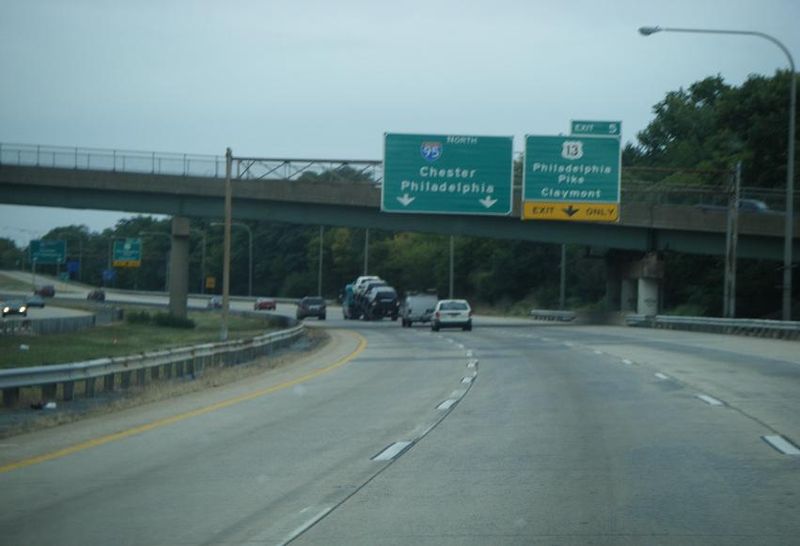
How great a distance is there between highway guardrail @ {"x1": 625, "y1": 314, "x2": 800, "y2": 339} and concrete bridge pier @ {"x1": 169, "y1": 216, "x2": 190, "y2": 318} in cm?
2453

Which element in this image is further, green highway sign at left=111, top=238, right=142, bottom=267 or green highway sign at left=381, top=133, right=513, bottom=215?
green highway sign at left=111, top=238, right=142, bottom=267

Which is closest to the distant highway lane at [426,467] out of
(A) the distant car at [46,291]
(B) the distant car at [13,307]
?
(B) the distant car at [13,307]

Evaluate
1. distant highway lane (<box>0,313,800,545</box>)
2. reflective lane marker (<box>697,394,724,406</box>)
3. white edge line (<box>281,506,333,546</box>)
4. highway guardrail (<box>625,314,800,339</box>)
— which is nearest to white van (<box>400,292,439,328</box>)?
highway guardrail (<box>625,314,800,339</box>)

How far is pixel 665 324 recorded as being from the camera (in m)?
59.6

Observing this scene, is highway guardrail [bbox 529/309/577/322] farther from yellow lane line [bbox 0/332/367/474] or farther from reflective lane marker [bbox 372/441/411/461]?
reflective lane marker [bbox 372/441/411/461]

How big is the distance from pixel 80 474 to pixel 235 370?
16659mm

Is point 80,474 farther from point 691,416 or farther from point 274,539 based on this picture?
point 691,416

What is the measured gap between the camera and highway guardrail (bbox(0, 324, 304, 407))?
18.2 meters

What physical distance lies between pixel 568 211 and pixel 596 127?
14.7 feet

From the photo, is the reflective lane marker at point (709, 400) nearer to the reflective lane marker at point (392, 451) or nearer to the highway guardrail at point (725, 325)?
the reflective lane marker at point (392, 451)

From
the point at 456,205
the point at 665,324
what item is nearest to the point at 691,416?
the point at 456,205

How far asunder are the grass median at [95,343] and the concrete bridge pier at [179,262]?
1592 millimetres

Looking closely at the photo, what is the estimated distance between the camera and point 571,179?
56.1m

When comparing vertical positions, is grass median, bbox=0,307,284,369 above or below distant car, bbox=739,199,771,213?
below
